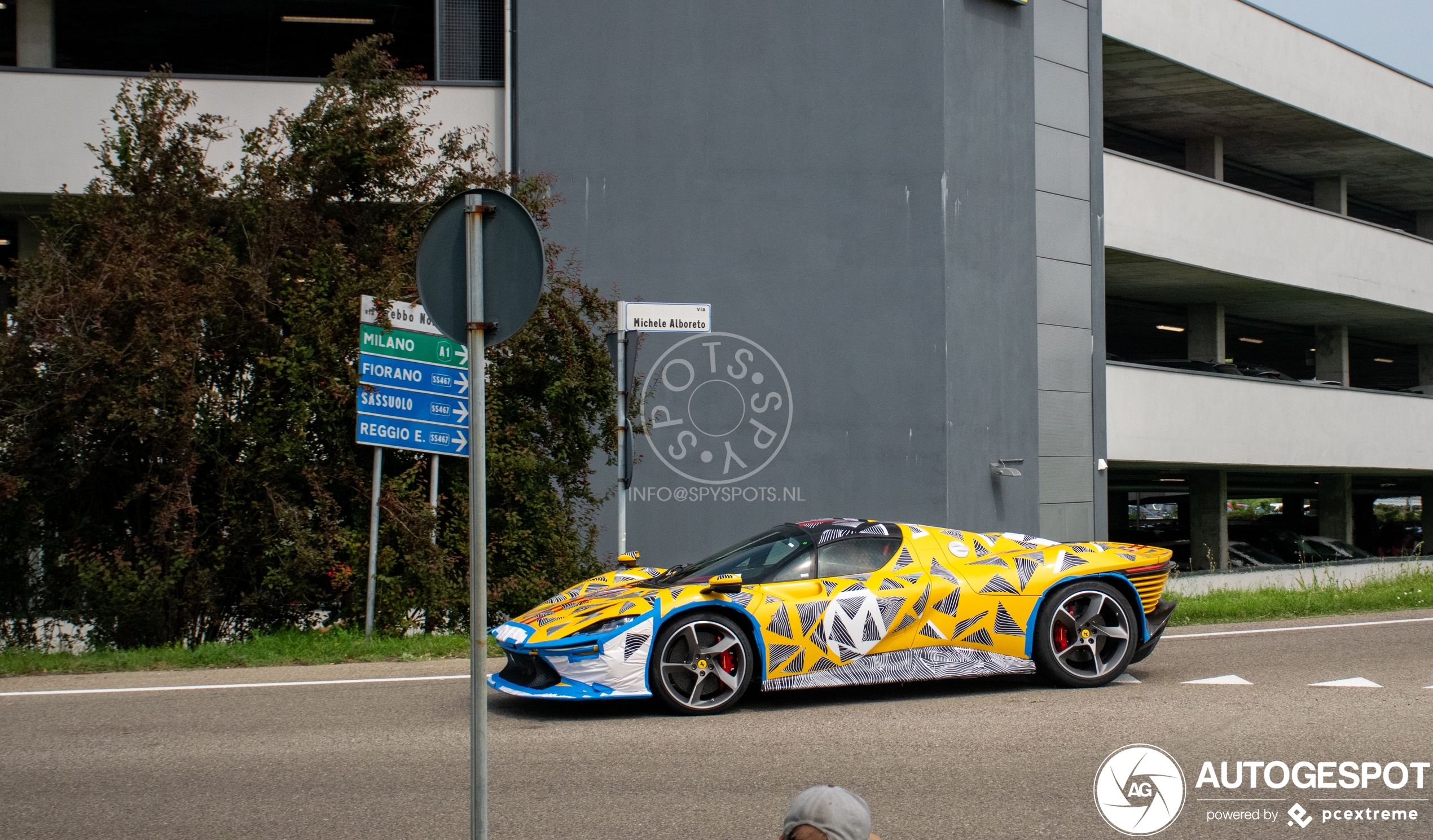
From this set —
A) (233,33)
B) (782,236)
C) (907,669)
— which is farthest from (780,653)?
(233,33)

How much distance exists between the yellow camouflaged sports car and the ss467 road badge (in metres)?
6.95

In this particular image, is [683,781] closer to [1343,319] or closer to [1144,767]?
[1144,767]

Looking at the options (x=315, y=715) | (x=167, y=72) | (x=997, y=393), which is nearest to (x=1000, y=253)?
(x=997, y=393)

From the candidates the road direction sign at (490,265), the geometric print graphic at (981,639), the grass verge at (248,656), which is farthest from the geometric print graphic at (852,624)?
the road direction sign at (490,265)

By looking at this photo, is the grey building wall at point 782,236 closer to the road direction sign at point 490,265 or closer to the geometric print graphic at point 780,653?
the geometric print graphic at point 780,653

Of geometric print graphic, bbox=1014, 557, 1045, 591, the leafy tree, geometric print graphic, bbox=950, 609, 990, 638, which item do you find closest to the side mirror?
geometric print graphic, bbox=950, 609, 990, 638

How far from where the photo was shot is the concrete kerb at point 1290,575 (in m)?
19.0

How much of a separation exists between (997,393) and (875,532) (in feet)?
30.2

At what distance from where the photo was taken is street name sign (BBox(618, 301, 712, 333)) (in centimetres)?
1139

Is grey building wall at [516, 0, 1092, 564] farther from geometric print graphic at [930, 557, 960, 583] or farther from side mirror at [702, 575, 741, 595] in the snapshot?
side mirror at [702, 575, 741, 595]

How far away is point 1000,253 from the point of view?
17.1 m

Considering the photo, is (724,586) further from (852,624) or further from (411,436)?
(411,436)

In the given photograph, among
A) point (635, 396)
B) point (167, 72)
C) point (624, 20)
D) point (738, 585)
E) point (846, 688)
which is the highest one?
point (624, 20)

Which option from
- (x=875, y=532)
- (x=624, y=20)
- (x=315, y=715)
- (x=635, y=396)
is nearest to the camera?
(x=315, y=715)
